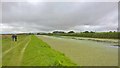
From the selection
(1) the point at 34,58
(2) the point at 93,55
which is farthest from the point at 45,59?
(2) the point at 93,55

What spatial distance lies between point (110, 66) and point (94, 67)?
1.27 m

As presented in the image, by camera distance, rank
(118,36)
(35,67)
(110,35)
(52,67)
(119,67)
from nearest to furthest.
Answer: (52,67) < (35,67) < (119,67) < (118,36) < (110,35)

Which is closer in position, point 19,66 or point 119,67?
point 19,66

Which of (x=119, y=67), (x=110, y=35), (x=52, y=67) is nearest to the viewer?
(x=52, y=67)

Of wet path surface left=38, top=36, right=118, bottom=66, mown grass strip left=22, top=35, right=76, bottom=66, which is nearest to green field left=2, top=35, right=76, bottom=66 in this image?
mown grass strip left=22, top=35, right=76, bottom=66

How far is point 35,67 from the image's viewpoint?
11.6 meters

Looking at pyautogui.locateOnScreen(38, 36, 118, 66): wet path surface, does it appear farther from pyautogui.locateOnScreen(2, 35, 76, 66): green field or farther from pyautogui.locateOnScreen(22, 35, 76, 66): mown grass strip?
pyautogui.locateOnScreen(22, 35, 76, 66): mown grass strip

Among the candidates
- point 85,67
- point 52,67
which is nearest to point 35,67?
point 52,67

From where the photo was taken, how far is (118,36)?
72.6 meters

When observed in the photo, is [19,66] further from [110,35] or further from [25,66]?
[110,35]

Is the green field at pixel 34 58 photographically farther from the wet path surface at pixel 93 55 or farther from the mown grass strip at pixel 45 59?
the wet path surface at pixel 93 55

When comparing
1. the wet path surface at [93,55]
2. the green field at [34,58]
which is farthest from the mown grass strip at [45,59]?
the wet path surface at [93,55]

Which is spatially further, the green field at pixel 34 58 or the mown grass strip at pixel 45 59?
the green field at pixel 34 58

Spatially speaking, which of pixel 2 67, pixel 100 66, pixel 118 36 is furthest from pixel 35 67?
pixel 118 36
